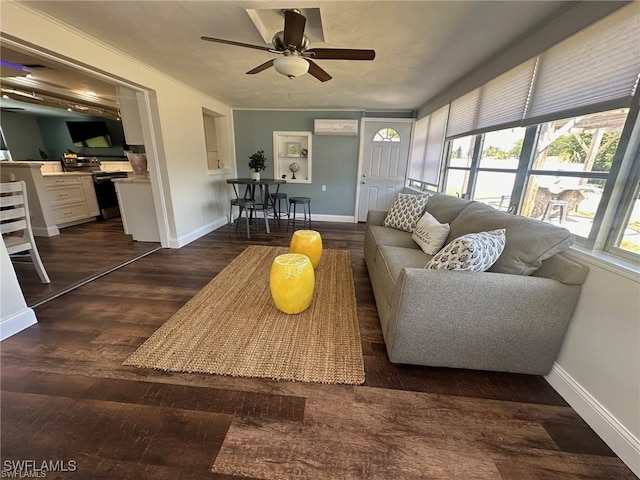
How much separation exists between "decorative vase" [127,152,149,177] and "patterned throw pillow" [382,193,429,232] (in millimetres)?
3717

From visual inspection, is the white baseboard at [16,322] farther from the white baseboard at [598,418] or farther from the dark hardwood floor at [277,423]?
the white baseboard at [598,418]

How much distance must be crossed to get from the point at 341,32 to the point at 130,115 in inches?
116

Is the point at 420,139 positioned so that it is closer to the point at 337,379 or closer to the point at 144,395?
the point at 337,379

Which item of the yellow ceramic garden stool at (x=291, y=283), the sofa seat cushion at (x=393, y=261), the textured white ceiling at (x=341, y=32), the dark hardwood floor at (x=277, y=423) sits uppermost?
the textured white ceiling at (x=341, y=32)

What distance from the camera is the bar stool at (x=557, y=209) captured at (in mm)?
1673

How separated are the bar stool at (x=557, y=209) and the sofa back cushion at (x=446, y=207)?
623 mm

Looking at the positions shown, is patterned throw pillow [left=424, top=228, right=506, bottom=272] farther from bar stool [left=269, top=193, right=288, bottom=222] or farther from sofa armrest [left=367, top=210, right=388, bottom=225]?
bar stool [left=269, top=193, right=288, bottom=222]

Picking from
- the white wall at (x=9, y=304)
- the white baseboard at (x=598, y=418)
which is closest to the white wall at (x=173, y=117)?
the white wall at (x=9, y=304)

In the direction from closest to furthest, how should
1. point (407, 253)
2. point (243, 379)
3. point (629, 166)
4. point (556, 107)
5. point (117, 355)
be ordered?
point (629, 166)
point (243, 379)
point (117, 355)
point (556, 107)
point (407, 253)

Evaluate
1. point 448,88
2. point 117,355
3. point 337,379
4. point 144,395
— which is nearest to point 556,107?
point 448,88

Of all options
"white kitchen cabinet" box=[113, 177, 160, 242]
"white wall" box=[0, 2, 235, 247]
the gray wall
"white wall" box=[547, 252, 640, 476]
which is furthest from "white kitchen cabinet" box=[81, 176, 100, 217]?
"white wall" box=[547, 252, 640, 476]

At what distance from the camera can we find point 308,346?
66.4 inches

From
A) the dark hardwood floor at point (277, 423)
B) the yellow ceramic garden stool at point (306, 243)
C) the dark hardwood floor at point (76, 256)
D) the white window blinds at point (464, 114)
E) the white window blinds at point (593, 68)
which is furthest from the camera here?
the white window blinds at point (464, 114)

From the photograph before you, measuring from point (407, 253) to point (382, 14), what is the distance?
181 centimetres
